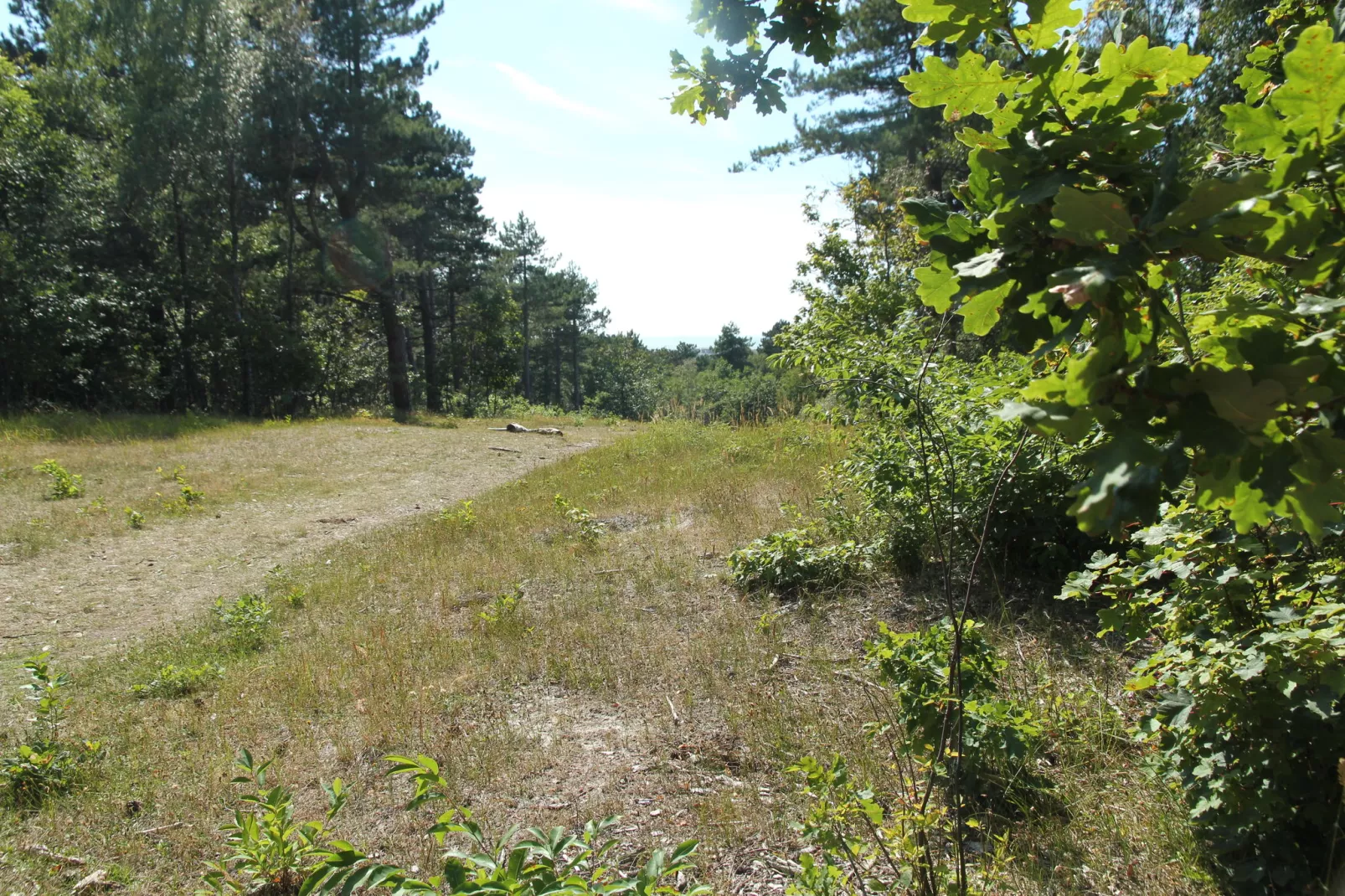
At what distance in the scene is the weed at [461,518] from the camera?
7.91m

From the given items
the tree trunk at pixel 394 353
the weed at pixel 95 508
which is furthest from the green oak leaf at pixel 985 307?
the tree trunk at pixel 394 353

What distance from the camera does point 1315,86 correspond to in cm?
85

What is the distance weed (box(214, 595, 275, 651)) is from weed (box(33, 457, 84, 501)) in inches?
216

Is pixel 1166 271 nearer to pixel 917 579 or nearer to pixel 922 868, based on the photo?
pixel 922 868

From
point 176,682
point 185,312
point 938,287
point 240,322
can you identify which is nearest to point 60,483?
point 176,682

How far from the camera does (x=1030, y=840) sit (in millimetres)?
2326

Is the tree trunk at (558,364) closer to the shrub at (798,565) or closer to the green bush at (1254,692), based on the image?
the shrub at (798,565)

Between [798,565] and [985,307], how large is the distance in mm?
4006

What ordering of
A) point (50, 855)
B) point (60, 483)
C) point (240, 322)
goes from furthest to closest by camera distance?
point (240, 322) → point (60, 483) → point (50, 855)

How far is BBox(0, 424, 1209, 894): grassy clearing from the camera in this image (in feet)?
8.32

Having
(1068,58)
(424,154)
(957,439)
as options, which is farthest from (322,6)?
(1068,58)

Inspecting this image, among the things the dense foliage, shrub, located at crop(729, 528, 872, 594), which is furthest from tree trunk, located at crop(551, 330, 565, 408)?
the dense foliage

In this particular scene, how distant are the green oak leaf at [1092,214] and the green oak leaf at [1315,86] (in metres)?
0.24

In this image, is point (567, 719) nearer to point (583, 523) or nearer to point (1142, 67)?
point (1142, 67)
